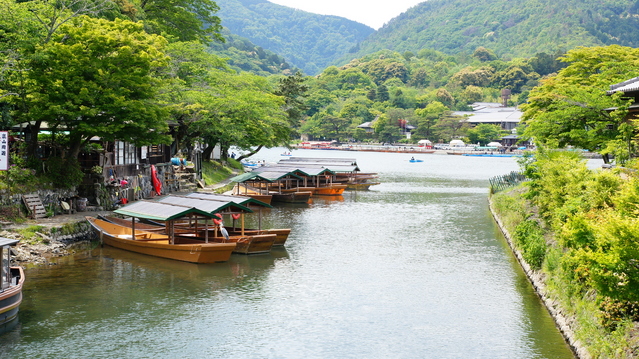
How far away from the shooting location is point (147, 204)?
2995 cm

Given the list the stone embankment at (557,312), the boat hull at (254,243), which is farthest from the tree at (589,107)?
the boat hull at (254,243)

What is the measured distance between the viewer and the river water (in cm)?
1766

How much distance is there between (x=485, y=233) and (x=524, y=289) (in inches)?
535

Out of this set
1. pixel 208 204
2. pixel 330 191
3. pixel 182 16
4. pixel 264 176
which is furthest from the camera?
pixel 182 16

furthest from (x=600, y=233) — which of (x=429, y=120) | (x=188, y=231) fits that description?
(x=429, y=120)

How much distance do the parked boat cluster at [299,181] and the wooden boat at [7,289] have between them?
30.1 m

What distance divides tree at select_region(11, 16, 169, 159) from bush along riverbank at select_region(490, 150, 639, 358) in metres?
21.5

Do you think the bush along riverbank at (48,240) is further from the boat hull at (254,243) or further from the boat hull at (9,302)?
the boat hull at (254,243)

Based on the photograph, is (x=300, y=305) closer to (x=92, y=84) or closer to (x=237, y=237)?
A: (x=237, y=237)

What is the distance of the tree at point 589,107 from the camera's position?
3500cm

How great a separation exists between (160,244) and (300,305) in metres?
9.55

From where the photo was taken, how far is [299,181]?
60.5m

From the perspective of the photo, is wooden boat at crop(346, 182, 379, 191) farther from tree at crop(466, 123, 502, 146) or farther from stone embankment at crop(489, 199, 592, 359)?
tree at crop(466, 123, 502, 146)

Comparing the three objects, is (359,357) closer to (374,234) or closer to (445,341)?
(445,341)
